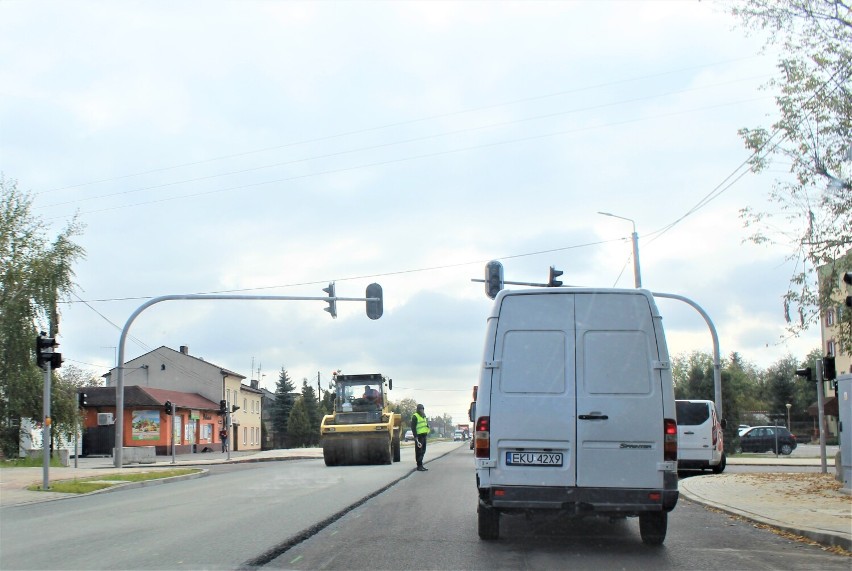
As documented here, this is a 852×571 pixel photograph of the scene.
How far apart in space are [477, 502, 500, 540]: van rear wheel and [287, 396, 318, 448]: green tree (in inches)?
2946

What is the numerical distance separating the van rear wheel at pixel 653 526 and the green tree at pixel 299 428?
75.2 meters

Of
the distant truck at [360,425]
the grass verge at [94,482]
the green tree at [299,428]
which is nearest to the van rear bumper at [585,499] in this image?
the grass verge at [94,482]

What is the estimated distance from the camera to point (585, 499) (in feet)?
27.4

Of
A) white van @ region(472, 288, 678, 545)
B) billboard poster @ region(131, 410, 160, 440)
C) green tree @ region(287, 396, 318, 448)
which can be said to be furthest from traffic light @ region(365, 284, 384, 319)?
green tree @ region(287, 396, 318, 448)

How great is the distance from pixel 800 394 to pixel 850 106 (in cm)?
6940

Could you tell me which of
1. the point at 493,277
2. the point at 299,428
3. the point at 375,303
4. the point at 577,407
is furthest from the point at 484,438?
the point at 299,428

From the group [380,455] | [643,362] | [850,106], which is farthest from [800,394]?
[643,362]

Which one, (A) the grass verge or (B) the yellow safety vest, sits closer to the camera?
(A) the grass verge

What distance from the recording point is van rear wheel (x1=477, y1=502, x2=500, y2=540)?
9.14 m

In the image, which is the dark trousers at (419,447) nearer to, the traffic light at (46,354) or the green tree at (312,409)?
the traffic light at (46,354)

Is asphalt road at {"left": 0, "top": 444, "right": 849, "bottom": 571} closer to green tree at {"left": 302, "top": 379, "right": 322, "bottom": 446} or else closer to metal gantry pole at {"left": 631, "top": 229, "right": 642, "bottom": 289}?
metal gantry pole at {"left": 631, "top": 229, "right": 642, "bottom": 289}

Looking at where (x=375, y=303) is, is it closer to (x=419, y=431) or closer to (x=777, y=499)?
(x=419, y=431)

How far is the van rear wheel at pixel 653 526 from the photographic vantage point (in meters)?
8.92

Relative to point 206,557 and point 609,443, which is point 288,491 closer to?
point 206,557
